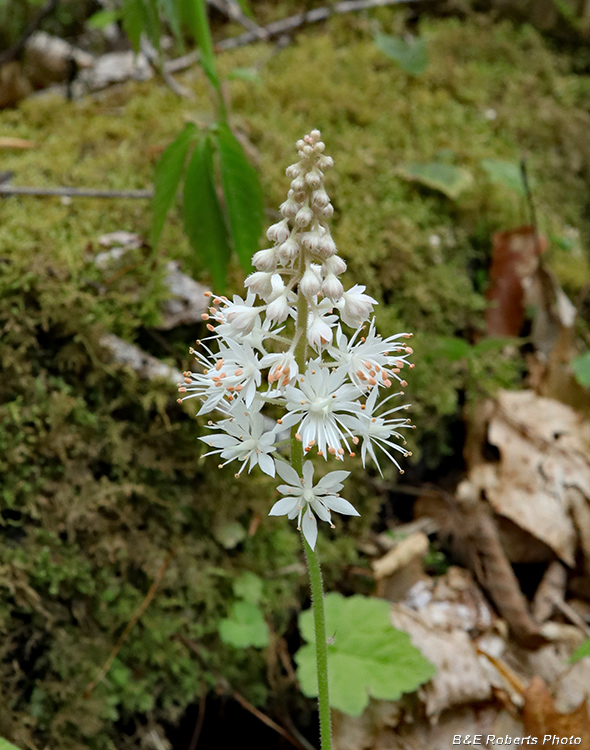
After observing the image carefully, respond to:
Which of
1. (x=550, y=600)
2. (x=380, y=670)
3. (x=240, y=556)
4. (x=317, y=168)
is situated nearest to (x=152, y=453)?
(x=240, y=556)

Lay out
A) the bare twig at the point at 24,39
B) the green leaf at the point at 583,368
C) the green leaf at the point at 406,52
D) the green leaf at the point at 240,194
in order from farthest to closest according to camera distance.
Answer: the bare twig at the point at 24,39, the green leaf at the point at 406,52, the green leaf at the point at 583,368, the green leaf at the point at 240,194

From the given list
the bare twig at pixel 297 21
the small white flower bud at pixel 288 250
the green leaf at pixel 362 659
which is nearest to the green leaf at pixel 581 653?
the green leaf at pixel 362 659

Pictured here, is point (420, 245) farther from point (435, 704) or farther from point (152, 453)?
point (435, 704)

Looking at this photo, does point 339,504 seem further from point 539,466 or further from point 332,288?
point 539,466

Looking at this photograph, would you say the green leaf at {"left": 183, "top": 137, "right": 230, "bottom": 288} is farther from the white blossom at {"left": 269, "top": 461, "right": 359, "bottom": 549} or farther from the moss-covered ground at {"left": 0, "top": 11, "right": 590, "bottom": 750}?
the white blossom at {"left": 269, "top": 461, "right": 359, "bottom": 549}

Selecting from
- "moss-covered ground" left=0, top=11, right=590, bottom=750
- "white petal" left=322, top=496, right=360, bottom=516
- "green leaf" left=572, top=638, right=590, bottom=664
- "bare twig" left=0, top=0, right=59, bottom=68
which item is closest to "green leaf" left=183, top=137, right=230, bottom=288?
"moss-covered ground" left=0, top=11, right=590, bottom=750

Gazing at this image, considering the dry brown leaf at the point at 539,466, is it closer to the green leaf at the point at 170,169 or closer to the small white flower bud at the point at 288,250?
the green leaf at the point at 170,169

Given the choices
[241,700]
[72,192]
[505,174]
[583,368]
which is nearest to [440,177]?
[505,174]
